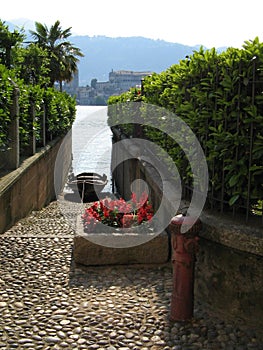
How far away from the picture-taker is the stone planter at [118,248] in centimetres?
524

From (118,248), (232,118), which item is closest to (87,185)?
(118,248)

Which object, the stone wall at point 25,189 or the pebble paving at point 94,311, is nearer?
the pebble paving at point 94,311

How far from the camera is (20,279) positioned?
4.85 m

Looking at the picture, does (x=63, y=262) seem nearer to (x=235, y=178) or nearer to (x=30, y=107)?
(x=235, y=178)

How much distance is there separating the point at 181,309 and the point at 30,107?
7678mm

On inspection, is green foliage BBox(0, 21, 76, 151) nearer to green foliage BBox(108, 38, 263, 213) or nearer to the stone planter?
the stone planter

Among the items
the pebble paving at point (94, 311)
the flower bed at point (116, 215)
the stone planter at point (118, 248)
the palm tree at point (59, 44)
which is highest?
the palm tree at point (59, 44)

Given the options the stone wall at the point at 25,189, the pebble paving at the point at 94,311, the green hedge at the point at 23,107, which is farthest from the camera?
the green hedge at the point at 23,107

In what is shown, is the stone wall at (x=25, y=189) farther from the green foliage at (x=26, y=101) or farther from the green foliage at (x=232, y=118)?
the green foliage at (x=232, y=118)

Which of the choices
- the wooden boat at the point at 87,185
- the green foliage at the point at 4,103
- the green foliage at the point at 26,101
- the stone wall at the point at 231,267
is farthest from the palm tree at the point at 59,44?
the stone wall at the point at 231,267

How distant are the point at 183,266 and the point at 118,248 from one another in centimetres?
154

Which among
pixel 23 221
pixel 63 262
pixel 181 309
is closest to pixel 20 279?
pixel 63 262

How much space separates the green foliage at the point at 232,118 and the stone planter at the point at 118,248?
47.9 inches

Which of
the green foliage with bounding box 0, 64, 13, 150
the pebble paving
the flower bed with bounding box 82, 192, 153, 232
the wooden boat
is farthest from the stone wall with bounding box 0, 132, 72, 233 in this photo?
the wooden boat
